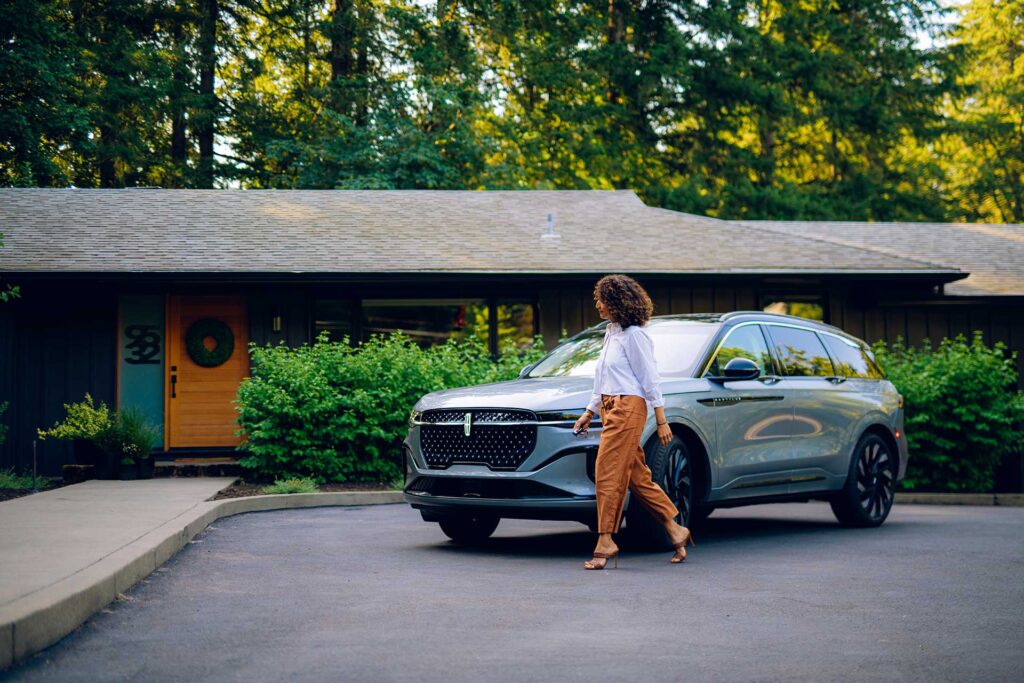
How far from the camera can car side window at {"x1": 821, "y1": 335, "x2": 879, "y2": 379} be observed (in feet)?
37.1

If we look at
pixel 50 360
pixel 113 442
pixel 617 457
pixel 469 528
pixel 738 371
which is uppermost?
pixel 50 360

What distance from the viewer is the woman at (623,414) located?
8.06 metres

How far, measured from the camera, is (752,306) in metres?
19.2

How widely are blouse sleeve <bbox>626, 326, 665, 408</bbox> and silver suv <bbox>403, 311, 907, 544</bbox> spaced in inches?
20.5

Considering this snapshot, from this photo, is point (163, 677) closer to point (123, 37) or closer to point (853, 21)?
point (123, 37)

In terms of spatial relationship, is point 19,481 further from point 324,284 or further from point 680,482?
point 680,482

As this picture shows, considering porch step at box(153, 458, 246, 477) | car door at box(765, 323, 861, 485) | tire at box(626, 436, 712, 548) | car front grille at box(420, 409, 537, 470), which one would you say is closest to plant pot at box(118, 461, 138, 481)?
porch step at box(153, 458, 246, 477)

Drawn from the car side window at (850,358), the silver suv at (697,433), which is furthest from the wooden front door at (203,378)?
the car side window at (850,358)

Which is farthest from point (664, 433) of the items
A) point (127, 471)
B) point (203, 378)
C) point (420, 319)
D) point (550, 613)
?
point (203, 378)

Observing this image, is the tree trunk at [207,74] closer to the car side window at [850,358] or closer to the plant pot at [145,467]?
the plant pot at [145,467]

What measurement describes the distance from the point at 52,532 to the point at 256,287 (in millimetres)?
9292

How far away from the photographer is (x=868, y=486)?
1118cm

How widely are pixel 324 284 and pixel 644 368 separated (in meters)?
10.5

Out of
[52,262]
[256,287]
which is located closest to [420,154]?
[256,287]
